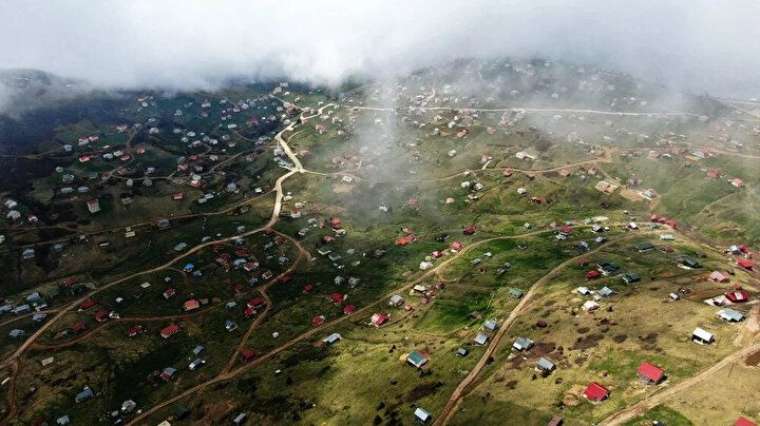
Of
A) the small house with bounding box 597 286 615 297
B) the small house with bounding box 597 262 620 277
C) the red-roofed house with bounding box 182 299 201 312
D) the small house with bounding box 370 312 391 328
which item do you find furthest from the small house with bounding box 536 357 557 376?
the red-roofed house with bounding box 182 299 201 312

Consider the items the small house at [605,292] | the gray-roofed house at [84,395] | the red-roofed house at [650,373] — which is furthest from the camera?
the gray-roofed house at [84,395]

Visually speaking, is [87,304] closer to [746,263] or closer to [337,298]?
[337,298]

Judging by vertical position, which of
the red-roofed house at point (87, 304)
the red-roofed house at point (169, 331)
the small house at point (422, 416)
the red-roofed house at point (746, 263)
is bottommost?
→ the red-roofed house at point (87, 304)

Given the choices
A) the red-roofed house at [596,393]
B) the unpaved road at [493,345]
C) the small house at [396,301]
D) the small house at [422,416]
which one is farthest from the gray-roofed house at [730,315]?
the small house at [396,301]

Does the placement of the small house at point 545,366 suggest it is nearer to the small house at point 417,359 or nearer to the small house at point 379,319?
the small house at point 417,359

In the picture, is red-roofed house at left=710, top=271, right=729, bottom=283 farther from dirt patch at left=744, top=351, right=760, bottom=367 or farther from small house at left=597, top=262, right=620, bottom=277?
dirt patch at left=744, top=351, right=760, bottom=367

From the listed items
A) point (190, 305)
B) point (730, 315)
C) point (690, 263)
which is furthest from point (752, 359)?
point (190, 305)

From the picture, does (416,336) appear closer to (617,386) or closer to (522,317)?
(522,317)

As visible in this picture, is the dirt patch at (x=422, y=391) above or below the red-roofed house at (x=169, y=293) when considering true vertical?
above
